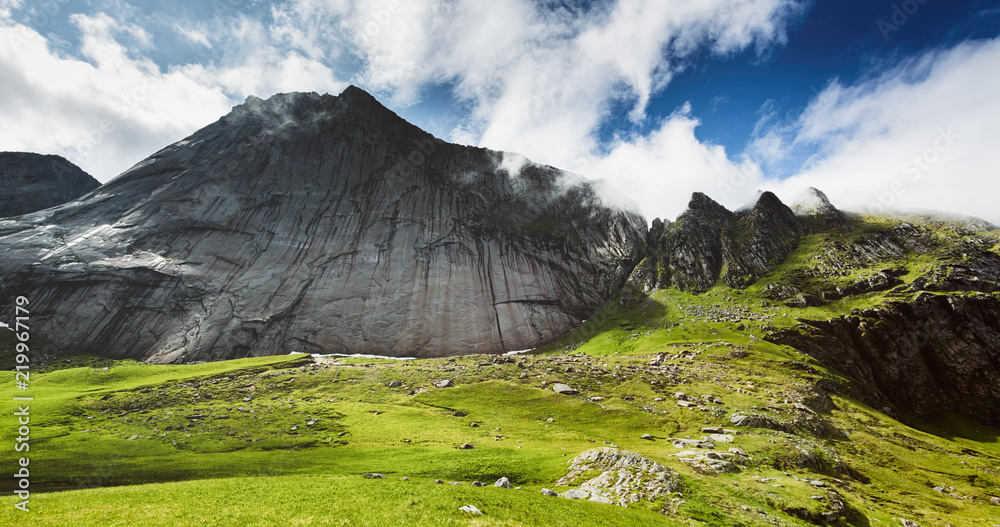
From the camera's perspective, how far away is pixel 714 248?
484 feet

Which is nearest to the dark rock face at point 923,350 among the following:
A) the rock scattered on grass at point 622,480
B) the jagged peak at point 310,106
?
the rock scattered on grass at point 622,480

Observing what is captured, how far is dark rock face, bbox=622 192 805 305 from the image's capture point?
136 metres

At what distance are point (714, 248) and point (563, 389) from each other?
118 metres

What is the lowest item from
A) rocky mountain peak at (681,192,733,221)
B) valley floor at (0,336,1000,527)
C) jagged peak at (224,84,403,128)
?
valley floor at (0,336,1000,527)

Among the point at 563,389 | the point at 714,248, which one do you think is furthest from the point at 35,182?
the point at 714,248

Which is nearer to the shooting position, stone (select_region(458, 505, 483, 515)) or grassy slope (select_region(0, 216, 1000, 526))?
stone (select_region(458, 505, 483, 515))

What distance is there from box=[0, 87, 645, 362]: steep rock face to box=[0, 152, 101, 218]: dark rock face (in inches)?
2653

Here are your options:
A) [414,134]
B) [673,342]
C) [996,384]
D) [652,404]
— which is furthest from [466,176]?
[996,384]

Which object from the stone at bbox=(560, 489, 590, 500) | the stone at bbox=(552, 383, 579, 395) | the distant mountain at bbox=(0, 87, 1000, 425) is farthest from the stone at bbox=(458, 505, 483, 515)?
the distant mountain at bbox=(0, 87, 1000, 425)

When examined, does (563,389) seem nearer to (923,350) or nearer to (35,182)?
(923,350)

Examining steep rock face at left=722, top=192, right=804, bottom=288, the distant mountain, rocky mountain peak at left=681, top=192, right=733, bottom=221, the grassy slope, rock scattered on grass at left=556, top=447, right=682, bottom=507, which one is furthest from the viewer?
→ rocky mountain peak at left=681, top=192, right=733, bottom=221

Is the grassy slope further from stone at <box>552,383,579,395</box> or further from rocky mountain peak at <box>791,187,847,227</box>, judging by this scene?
rocky mountain peak at <box>791,187,847,227</box>

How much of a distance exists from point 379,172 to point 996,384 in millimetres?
188344

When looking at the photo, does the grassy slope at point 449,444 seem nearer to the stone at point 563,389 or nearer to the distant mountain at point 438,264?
the stone at point 563,389
